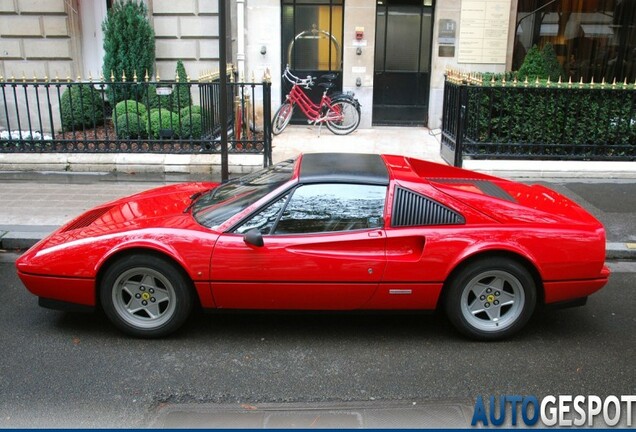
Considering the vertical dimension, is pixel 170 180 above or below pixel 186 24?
below

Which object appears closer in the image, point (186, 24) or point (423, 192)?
point (423, 192)

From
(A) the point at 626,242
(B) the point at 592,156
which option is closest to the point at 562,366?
(A) the point at 626,242

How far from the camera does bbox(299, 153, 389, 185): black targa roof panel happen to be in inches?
182

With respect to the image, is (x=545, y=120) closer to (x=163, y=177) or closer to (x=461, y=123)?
(x=461, y=123)

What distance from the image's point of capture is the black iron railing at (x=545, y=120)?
9.52 meters

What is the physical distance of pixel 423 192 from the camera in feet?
15.0

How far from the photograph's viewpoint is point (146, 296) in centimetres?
452

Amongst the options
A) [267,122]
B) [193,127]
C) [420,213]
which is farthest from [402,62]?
[420,213]

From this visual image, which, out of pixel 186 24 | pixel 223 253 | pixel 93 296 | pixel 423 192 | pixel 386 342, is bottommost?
pixel 386 342

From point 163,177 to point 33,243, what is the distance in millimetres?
3171

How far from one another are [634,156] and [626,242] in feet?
12.4

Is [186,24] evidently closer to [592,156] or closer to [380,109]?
[380,109]

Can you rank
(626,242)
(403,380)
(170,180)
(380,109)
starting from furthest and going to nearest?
(380,109)
(170,180)
(626,242)
(403,380)

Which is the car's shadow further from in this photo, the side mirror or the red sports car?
the side mirror
